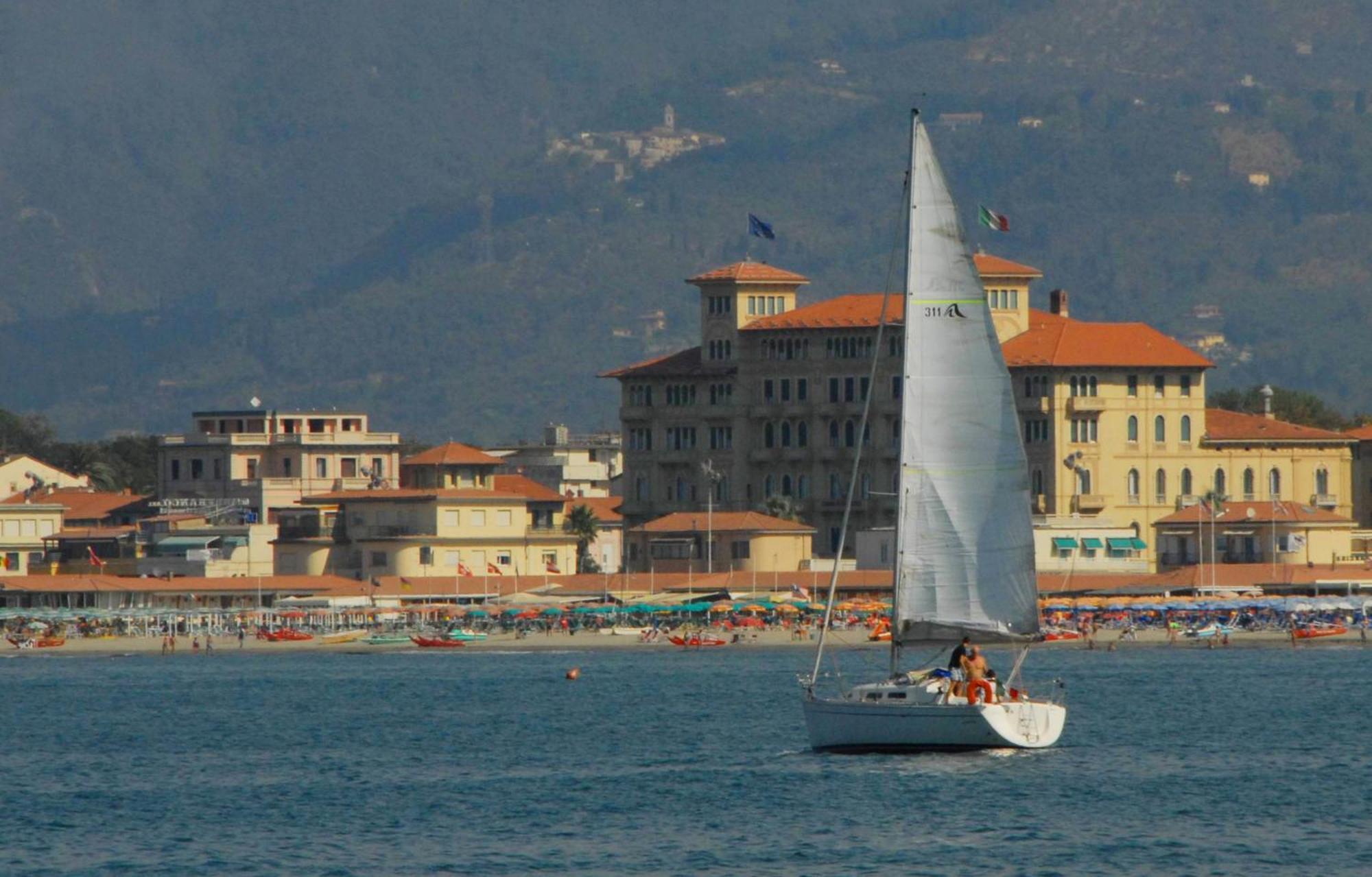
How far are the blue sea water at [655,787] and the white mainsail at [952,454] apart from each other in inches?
146

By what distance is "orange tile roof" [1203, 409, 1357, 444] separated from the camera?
183 m

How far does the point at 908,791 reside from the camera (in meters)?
67.9

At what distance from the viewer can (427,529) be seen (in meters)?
179

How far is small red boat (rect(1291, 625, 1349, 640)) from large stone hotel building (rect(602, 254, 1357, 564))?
83.8 ft

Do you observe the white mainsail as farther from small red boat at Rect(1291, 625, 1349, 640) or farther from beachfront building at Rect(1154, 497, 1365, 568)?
beachfront building at Rect(1154, 497, 1365, 568)

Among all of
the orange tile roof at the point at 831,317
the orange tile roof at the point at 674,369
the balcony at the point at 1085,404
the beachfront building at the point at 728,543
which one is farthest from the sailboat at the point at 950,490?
the orange tile roof at the point at 674,369

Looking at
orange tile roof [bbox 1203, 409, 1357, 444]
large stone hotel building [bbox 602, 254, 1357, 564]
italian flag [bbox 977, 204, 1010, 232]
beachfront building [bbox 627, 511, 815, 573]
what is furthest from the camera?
orange tile roof [bbox 1203, 409, 1357, 444]

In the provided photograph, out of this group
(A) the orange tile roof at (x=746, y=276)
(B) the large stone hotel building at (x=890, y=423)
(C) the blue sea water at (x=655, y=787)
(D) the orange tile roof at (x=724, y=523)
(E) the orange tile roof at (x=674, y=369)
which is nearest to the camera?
(C) the blue sea water at (x=655, y=787)

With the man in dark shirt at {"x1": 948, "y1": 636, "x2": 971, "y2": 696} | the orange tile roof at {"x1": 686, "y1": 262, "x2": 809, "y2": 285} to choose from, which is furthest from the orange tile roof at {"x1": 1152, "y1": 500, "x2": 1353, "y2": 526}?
the man in dark shirt at {"x1": 948, "y1": 636, "x2": 971, "y2": 696}

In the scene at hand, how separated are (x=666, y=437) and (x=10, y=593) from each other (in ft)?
130

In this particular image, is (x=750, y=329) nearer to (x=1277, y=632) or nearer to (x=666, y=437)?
(x=666, y=437)

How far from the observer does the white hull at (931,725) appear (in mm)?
69438

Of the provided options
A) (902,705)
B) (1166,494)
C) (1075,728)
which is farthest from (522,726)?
(1166,494)

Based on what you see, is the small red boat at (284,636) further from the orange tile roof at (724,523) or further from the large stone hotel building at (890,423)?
the large stone hotel building at (890,423)
